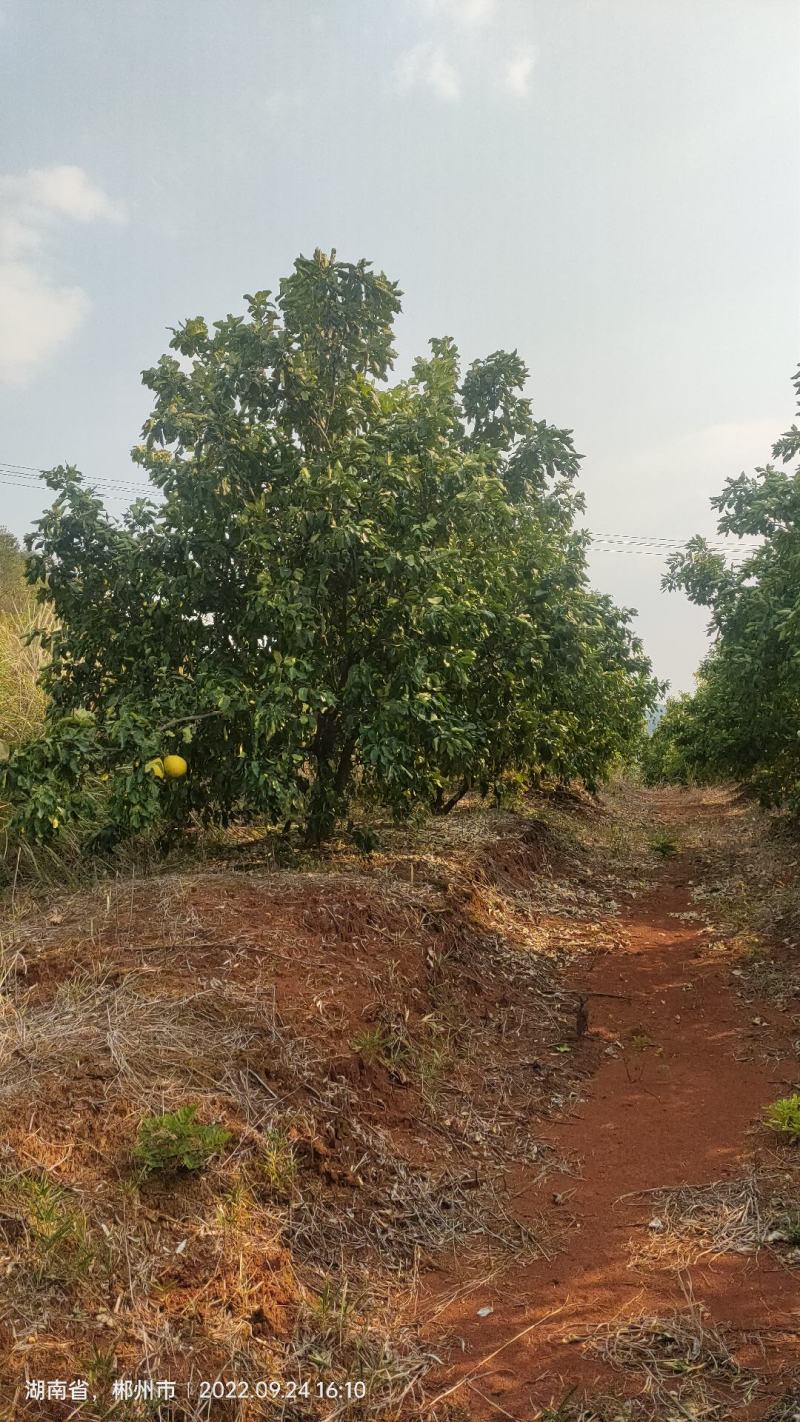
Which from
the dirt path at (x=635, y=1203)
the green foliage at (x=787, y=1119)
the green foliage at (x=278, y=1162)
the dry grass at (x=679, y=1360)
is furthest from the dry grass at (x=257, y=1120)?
the green foliage at (x=787, y=1119)

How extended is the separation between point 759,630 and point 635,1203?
6.31m

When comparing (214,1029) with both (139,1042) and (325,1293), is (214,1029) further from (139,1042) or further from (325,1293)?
(325,1293)

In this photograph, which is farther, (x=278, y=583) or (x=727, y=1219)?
(x=278, y=583)

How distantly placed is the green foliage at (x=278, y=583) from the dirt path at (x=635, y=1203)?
2.83m

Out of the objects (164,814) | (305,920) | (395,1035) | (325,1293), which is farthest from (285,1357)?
(164,814)

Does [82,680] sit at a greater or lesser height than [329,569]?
lesser

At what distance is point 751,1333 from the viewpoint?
3.05 m

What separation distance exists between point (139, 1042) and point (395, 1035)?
6.05 feet

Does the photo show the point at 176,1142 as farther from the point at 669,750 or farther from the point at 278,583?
the point at 669,750

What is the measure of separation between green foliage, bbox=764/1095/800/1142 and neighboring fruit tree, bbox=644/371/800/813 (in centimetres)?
401

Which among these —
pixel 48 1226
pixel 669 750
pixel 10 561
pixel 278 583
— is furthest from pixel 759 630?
pixel 669 750

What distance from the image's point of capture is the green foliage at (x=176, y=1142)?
3332 mm

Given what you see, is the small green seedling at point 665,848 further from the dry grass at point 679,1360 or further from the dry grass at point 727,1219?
→ the dry grass at point 679,1360

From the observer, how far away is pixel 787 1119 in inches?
176
